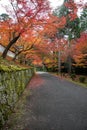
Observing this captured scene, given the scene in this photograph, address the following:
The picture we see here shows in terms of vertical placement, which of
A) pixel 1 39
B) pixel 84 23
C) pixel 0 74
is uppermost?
pixel 84 23

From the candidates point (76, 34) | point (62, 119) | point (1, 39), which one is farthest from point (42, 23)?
point (76, 34)

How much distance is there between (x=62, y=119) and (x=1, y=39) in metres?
19.5

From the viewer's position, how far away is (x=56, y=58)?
45188mm

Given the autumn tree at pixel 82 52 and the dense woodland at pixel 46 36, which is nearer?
the dense woodland at pixel 46 36

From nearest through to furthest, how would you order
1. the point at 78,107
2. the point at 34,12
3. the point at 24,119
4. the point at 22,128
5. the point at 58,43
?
the point at 22,128 → the point at 24,119 → the point at 78,107 → the point at 34,12 → the point at 58,43

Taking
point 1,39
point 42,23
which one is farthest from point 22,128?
point 1,39

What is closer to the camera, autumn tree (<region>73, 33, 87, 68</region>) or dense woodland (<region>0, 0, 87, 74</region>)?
dense woodland (<region>0, 0, 87, 74</region>)

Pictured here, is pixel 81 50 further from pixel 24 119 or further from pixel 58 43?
pixel 24 119

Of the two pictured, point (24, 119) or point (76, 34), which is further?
point (76, 34)

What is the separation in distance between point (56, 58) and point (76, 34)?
21.9 ft

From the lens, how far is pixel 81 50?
3231 cm

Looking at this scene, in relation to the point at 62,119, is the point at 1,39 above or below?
above

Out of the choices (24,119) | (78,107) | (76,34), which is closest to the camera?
(24,119)

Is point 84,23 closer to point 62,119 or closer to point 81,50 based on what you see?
point 81,50
